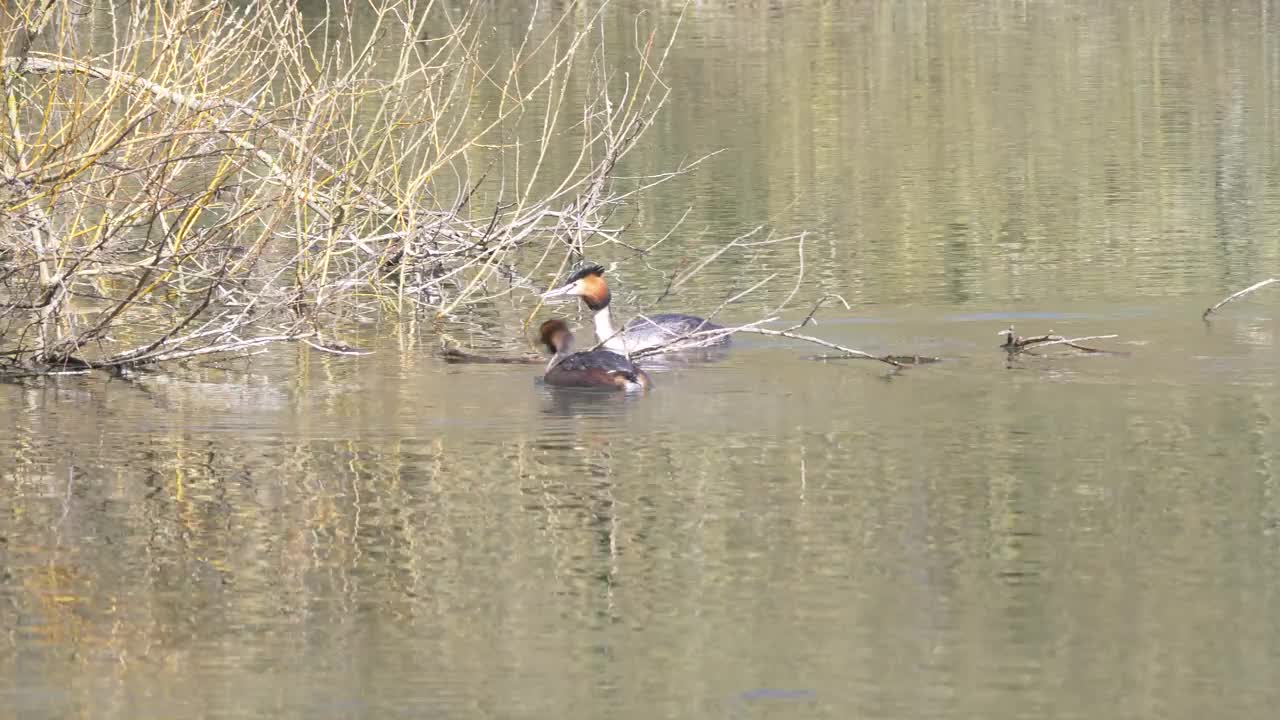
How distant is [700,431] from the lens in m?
11.8

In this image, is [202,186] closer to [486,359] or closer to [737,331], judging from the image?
[486,359]

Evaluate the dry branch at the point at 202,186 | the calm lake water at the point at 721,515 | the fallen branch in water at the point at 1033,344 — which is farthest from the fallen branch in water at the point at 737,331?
the dry branch at the point at 202,186

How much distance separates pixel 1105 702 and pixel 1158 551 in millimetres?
1976

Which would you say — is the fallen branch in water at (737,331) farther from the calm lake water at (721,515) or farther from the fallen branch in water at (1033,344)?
the fallen branch in water at (1033,344)

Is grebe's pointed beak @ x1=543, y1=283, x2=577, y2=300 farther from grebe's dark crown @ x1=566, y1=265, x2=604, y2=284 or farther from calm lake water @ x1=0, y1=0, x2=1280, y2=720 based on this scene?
calm lake water @ x1=0, y1=0, x2=1280, y2=720

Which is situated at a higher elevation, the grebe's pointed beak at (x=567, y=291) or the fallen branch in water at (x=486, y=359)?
the grebe's pointed beak at (x=567, y=291)

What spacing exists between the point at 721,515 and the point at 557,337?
4.07m

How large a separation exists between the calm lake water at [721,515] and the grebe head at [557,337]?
0.98 feet

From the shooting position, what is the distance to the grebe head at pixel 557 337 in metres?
13.7

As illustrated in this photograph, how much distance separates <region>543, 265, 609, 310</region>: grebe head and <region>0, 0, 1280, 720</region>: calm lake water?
0.50 meters

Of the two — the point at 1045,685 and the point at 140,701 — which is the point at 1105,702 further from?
the point at 140,701

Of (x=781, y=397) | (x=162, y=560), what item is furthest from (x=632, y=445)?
(x=162, y=560)

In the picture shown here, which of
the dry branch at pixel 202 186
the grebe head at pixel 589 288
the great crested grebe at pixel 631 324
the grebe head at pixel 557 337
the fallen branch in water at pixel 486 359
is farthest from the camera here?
the grebe head at pixel 589 288

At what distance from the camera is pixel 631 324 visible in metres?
14.6
